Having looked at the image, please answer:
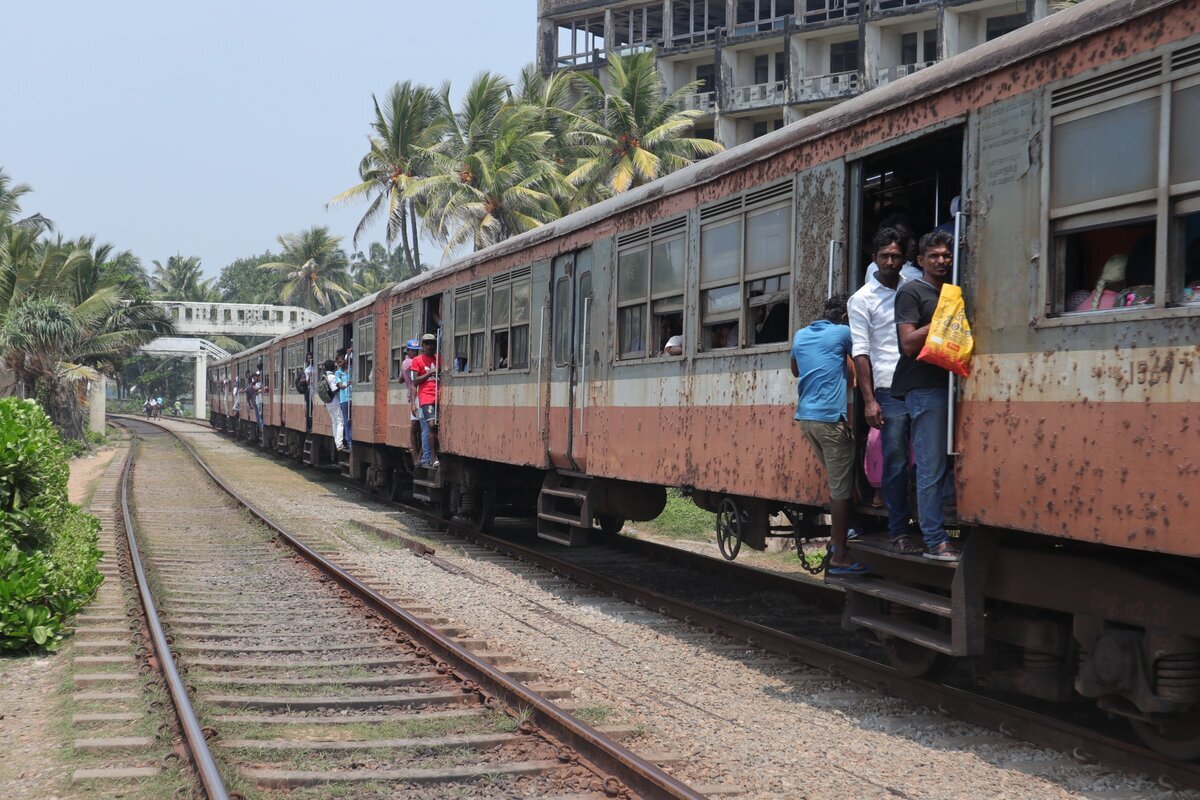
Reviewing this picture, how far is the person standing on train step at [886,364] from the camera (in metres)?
6.23

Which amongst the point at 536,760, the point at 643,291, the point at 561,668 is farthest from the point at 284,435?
the point at 536,760

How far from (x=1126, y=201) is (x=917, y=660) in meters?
2.78

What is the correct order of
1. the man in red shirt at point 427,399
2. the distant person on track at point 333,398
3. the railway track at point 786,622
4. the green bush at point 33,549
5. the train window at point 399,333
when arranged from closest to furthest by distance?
the railway track at point 786,622, the green bush at point 33,549, the man in red shirt at point 427,399, the train window at point 399,333, the distant person on track at point 333,398

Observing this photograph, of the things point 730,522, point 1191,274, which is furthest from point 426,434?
point 1191,274

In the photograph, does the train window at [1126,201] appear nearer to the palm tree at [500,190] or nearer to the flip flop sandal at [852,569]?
the flip flop sandal at [852,569]

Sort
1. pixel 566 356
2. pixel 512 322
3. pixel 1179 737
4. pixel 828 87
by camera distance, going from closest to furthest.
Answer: pixel 1179 737 < pixel 566 356 < pixel 512 322 < pixel 828 87

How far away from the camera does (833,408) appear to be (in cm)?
676

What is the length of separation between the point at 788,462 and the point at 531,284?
5304 millimetres

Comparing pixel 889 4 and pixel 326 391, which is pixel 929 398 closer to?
pixel 326 391

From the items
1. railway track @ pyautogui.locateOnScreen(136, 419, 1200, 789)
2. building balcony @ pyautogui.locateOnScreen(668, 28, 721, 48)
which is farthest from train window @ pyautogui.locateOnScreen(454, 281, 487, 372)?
building balcony @ pyautogui.locateOnScreen(668, 28, 721, 48)

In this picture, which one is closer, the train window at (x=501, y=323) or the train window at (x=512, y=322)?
the train window at (x=512, y=322)

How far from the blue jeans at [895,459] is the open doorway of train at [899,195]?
28 centimetres

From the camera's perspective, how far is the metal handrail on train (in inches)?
193

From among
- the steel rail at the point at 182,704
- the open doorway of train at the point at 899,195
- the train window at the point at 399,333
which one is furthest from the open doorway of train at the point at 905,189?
the train window at the point at 399,333
